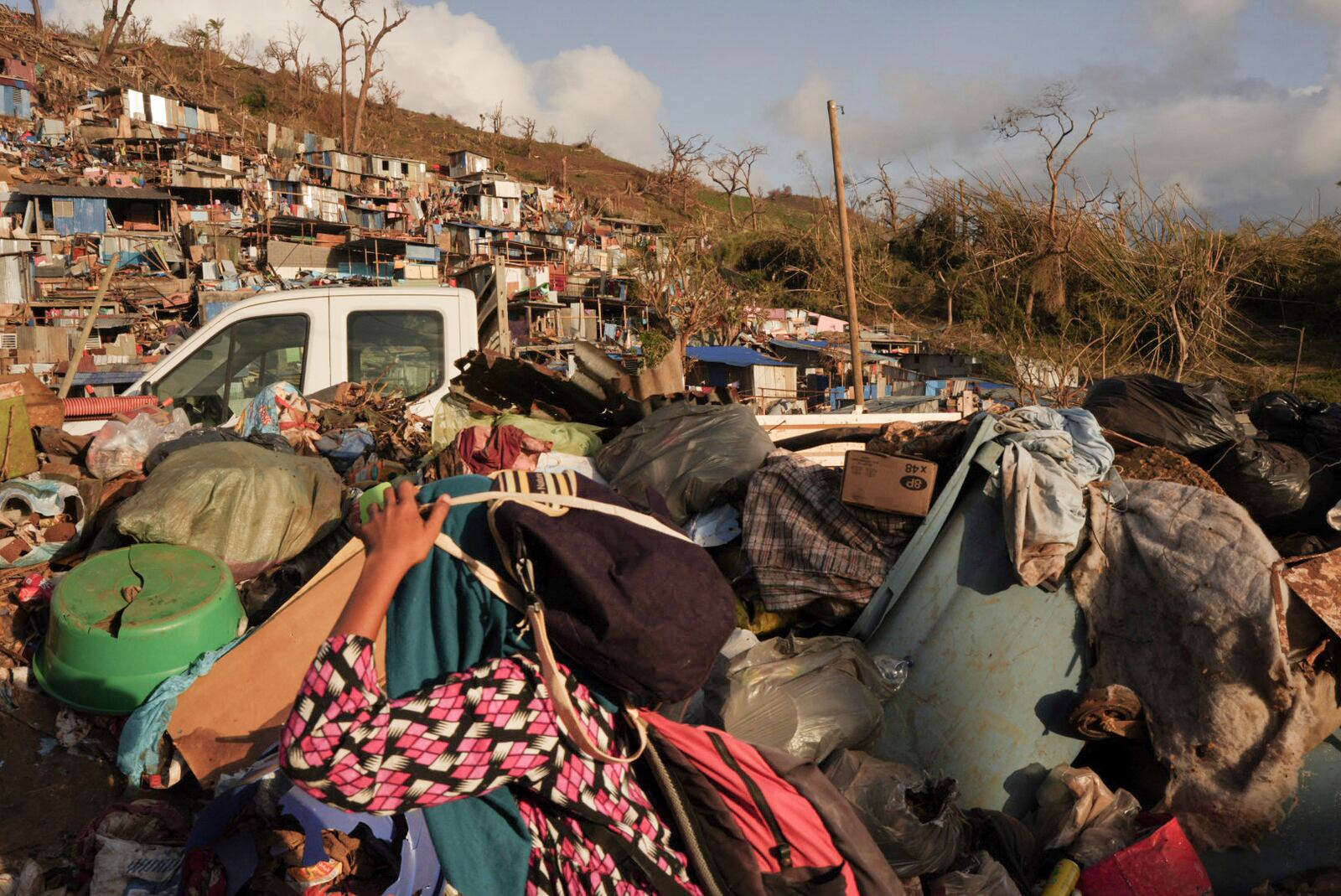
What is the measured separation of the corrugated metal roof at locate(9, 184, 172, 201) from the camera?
25328 millimetres

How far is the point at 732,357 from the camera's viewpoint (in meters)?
16.9

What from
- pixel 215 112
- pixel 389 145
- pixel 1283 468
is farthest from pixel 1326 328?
pixel 389 145

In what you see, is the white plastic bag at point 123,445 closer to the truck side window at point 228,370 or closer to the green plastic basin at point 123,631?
the truck side window at point 228,370

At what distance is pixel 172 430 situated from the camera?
14.5 ft

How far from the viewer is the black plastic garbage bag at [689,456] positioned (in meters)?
3.68

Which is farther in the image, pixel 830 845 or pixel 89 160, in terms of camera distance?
pixel 89 160

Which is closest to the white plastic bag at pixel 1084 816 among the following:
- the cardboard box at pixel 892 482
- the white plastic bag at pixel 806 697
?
the white plastic bag at pixel 806 697

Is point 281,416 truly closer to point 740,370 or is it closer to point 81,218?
point 740,370

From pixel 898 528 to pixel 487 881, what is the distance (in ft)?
7.22

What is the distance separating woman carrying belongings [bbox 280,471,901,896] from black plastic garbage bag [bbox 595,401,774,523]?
2.09 m

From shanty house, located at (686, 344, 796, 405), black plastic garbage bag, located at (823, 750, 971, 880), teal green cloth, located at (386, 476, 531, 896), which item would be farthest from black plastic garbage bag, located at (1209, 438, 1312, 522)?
shanty house, located at (686, 344, 796, 405)

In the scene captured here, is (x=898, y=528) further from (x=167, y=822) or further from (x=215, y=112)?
(x=215, y=112)

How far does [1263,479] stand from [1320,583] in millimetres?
1082

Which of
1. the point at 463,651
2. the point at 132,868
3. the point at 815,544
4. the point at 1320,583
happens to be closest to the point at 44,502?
the point at 132,868
